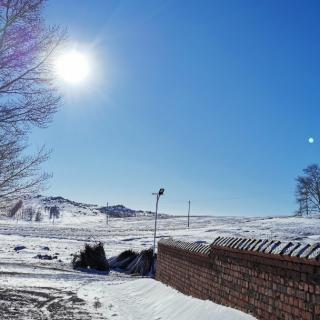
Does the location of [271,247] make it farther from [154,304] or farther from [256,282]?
[154,304]

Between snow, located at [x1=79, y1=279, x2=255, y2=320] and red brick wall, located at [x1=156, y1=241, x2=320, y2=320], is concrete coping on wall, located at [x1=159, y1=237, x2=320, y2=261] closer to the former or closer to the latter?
red brick wall, located at [x1=156, y1=241, x2=320, y2=320]

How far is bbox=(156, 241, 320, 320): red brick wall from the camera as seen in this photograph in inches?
207

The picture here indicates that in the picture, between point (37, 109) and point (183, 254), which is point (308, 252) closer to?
point (183, 254)

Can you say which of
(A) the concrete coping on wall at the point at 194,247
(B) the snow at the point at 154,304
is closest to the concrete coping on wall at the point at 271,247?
(A) the concrete coping on wall at the point at 194,247

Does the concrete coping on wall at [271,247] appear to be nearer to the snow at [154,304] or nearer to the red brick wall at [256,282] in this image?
the red brick wall at [256,282]

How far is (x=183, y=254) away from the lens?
11031mm

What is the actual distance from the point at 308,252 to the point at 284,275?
70 centimetres

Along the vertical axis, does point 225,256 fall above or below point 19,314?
above

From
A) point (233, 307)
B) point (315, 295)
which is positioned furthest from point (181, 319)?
point (315, 295)

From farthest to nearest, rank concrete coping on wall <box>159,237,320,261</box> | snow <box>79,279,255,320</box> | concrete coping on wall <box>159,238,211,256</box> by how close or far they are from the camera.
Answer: concrete coping on wall <box>159,238,211,256</box> < snow <box>79,279,255,320</box> < concrete coping on wall <box>159,237,320,261</box>

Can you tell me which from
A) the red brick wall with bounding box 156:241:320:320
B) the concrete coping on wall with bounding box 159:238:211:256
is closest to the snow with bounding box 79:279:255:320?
the red brick wall with bounding box 156:241:320:320

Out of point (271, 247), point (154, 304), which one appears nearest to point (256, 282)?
point (271, 247)

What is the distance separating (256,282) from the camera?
21.9 ft

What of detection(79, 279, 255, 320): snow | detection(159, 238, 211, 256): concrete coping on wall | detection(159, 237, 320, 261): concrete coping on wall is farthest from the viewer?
detection(159, 238, 211, 256): concrete coping on wall
